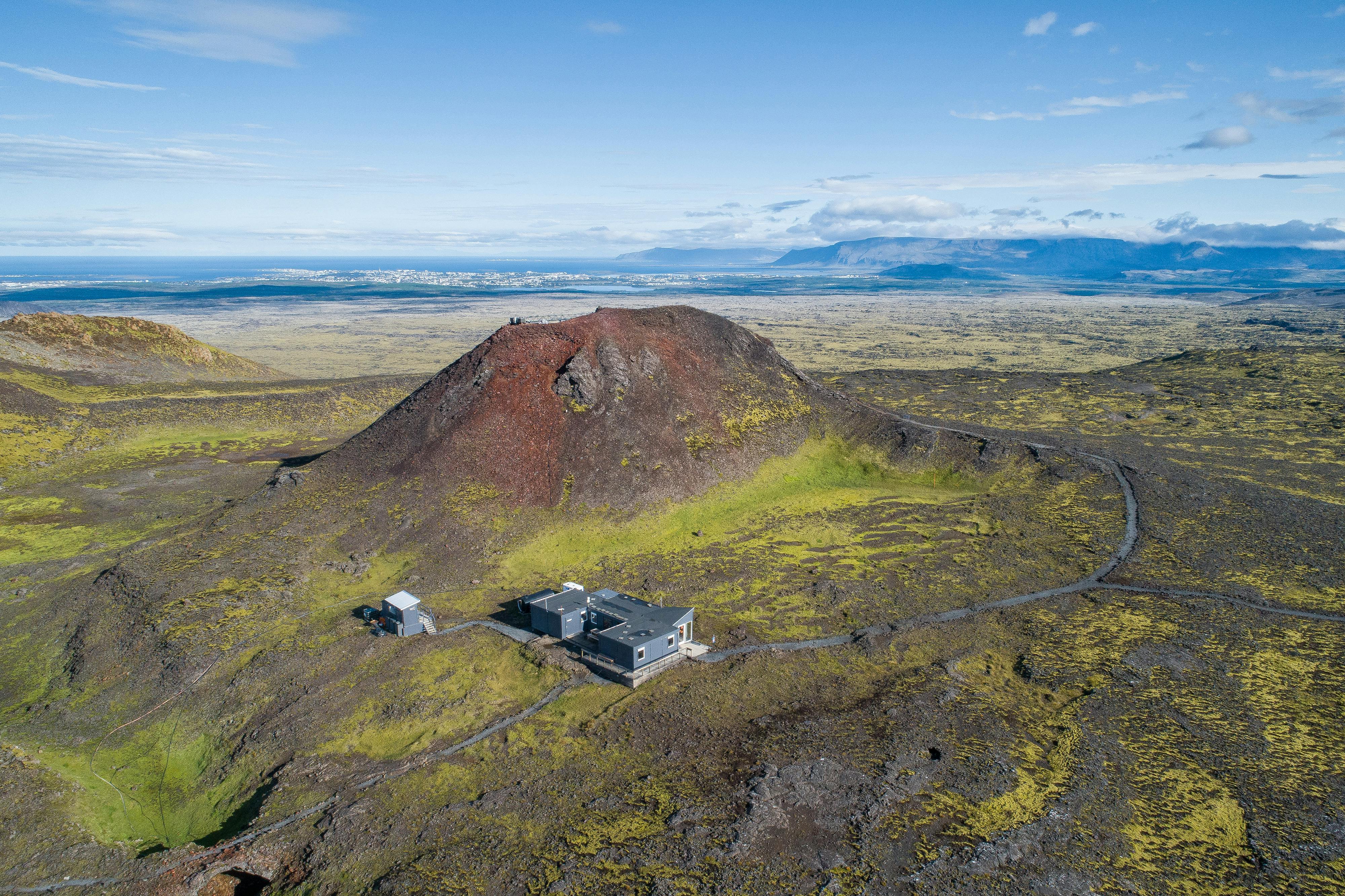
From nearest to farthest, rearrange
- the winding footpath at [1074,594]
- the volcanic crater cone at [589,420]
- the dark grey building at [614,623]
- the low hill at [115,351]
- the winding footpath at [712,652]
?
the winding footpath at [712,652]
the dark grey building at [614,623]
the winding footpath at [1074,594]
the volcanic crater cone at [589,420]
the low hill at [115,351]

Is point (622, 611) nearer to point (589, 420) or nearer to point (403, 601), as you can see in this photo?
point (403, 601)

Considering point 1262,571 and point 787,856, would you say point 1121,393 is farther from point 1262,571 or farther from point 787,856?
point 787,856

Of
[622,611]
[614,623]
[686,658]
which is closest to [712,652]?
[686,658]

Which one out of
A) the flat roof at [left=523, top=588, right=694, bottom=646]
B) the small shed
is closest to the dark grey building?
the flat roof at [left=523, top=588, right=694, bottom=646]

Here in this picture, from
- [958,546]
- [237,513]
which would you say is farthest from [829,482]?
[237,513]

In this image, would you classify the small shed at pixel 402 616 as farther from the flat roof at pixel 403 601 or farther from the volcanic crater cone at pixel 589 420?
the volcanic crater cone at pixel 589 420

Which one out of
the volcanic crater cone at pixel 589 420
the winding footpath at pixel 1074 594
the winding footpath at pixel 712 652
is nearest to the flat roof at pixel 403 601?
the winding footpath at pixel 712 652
